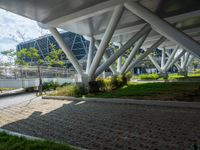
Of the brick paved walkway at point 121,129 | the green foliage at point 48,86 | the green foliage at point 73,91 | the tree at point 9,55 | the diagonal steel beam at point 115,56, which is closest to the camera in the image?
the brick paved walkway at point 121,129

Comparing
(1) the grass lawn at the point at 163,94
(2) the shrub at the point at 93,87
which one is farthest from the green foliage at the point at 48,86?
(1) the grass lawn at the point at 163,94

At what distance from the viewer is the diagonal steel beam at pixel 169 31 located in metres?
11.3

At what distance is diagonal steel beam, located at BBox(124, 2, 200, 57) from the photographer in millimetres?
11266

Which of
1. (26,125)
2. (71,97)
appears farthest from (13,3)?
(26,125)

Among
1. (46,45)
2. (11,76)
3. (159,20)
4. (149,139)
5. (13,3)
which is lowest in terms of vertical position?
(149,139)

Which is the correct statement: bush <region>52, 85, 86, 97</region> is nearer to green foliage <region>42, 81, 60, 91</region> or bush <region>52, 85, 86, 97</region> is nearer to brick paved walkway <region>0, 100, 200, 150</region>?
green foliage <region>42, 81, 60, 91</region>

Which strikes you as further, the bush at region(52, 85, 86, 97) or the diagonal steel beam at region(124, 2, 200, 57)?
the bush at region(52, 85, 86, 97)

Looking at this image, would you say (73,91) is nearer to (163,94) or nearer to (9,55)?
(163,94)

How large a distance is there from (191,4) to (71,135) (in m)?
13.0

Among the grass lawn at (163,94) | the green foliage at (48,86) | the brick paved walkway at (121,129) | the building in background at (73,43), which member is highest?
the building in background at (73,43)

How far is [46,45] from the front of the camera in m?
58.6

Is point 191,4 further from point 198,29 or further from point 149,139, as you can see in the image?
point 149,139

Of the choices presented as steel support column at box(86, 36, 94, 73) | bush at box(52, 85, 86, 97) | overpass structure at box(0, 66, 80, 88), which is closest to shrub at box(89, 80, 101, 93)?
bush at box(52, 85, 86, 97)

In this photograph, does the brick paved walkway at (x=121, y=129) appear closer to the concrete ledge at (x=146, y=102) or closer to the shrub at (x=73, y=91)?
the concrete ledge at (x=146, y=102)
